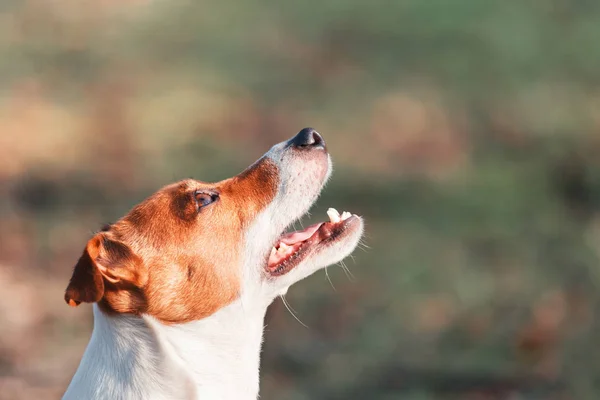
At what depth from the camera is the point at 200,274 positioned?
4652 mm

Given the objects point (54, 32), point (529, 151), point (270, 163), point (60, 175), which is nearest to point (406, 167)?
point (529, 151)

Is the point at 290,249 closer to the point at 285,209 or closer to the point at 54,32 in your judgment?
the point at 285,209

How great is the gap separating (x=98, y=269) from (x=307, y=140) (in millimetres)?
1240

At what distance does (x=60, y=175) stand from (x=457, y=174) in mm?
4994

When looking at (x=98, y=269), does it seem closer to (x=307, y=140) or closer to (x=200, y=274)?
(x=200, y=274)

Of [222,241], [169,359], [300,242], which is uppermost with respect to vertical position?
[300,242]

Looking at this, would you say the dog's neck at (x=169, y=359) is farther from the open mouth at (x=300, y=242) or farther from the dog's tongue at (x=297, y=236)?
the dog's tongue at (x=297, y=236)

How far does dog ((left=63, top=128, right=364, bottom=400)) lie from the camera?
172 inches

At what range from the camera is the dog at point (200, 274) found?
436 centimetres

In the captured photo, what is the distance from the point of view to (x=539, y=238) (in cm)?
1115

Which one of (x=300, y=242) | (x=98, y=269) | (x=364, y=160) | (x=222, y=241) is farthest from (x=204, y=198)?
(x=364, y=160)

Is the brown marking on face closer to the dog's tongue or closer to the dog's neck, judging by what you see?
the dog's neck

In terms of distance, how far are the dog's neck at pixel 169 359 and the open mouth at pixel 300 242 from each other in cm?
27

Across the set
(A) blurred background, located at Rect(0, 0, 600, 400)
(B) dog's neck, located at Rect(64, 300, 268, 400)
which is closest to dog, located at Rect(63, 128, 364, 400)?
(B) dog's neck, located at Rect(64, 300, 268, 400)
